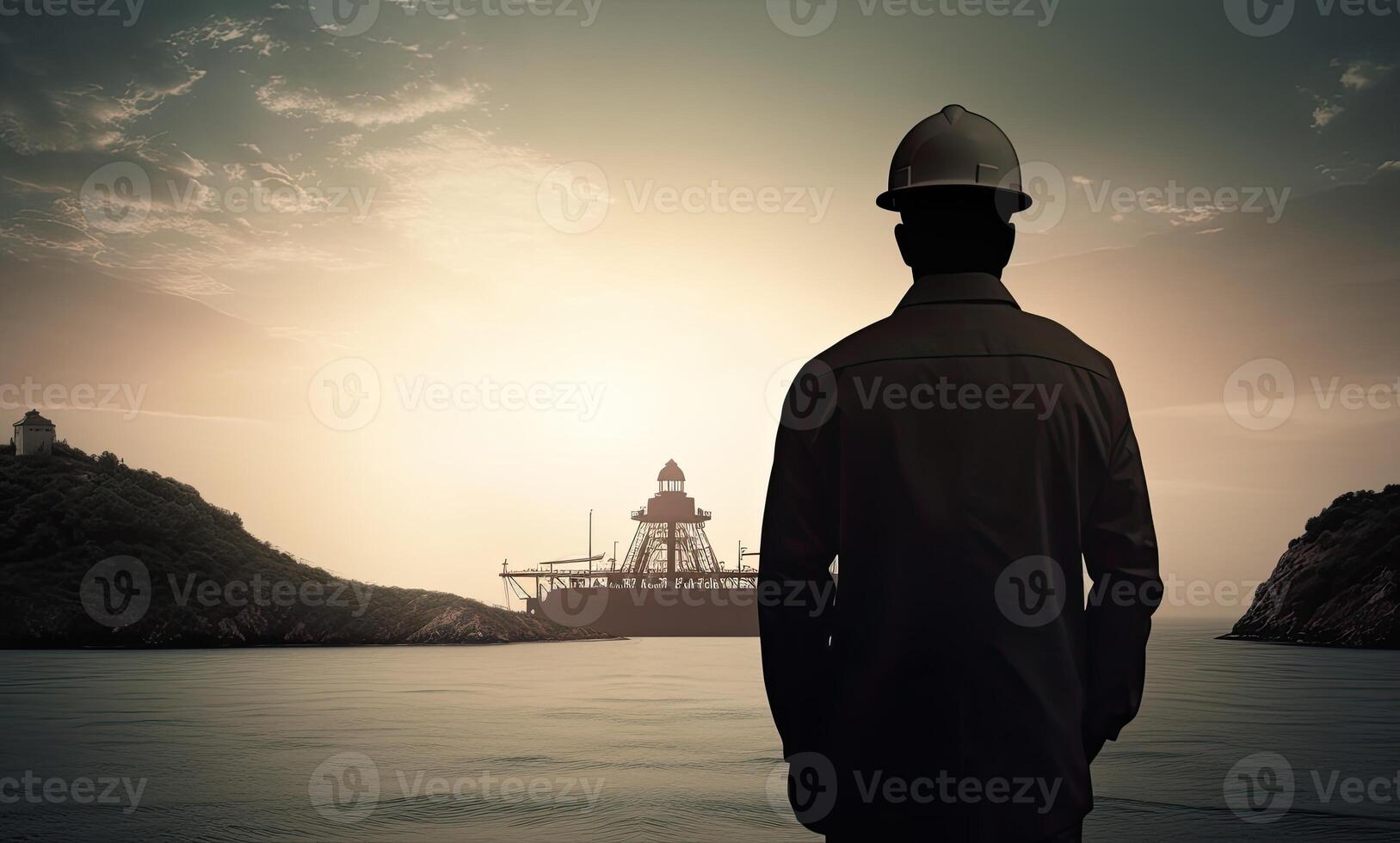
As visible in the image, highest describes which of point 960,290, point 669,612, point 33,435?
point 33,435

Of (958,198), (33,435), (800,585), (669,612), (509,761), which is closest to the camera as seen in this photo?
(800,585)

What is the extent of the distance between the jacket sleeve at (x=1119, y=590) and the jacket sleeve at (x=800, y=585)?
0.63 meters

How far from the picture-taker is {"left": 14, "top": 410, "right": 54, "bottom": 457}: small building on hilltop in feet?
263

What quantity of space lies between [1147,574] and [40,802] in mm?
10353

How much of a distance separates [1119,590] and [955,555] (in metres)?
0.50

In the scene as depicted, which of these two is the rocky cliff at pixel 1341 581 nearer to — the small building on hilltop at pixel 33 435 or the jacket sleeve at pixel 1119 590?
the jacket sleeve at pixel 1119 590

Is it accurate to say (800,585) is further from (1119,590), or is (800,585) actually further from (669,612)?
(669,612)

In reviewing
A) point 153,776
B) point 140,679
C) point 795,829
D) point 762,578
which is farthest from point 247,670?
point 762,578

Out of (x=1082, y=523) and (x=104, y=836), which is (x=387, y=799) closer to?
(x=104, y=836)

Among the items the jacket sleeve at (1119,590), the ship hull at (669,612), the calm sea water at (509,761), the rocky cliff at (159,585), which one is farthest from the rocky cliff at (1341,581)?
the jacket sleeve at (1119,590)

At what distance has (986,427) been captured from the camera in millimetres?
2346

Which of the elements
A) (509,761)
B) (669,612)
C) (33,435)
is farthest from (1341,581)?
(33,435)

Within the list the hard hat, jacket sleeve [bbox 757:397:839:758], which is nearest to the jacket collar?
the hard hat

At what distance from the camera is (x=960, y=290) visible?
2504 millimetres
